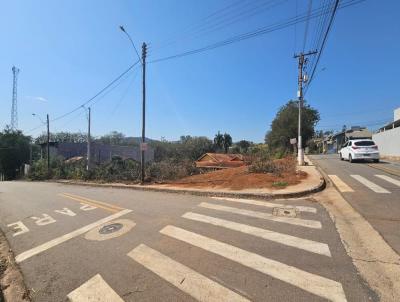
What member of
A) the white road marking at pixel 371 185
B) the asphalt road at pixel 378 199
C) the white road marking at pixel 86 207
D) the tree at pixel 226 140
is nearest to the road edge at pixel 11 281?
the white road marking at pixel 86 207

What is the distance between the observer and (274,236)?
6152 millimetres

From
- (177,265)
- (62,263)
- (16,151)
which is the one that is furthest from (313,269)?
(16,151)

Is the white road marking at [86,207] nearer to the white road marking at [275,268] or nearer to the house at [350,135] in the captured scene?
the white road marking at [275,268]

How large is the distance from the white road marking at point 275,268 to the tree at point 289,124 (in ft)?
154

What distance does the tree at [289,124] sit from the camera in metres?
52.0

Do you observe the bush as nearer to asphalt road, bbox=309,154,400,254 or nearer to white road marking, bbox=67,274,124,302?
asphalt road, bbox=309,154,400,254

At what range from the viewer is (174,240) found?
641 cm

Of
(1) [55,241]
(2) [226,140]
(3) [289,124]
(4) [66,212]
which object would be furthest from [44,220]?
(2) [226,140]

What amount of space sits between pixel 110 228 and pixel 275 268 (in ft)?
16.0

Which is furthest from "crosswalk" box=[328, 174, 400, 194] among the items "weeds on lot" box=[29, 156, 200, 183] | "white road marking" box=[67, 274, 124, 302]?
"weeds on lot" box=[29, 156, 200, 183]

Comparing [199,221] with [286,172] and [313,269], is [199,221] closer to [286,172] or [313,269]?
[313,269]

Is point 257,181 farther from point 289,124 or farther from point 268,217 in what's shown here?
point 289,124

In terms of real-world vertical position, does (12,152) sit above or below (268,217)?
above

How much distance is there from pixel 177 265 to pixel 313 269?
7.35 ft
